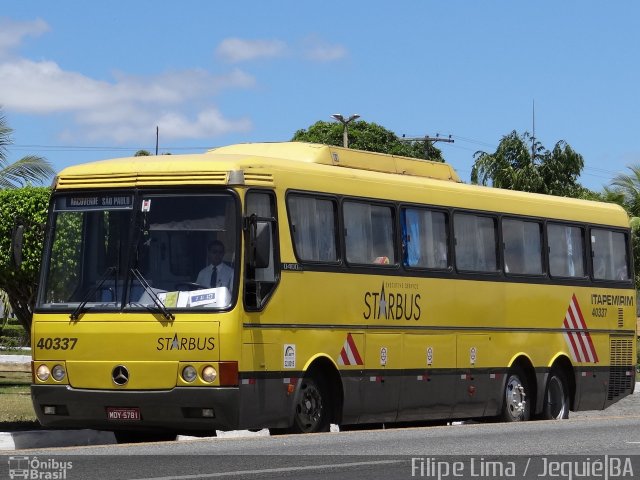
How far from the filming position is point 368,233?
1770cm

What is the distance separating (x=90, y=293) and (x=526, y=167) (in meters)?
35.3

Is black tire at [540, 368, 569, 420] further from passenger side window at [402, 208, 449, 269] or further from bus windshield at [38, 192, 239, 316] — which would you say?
bus windshield at [38, 192, 239, 316]

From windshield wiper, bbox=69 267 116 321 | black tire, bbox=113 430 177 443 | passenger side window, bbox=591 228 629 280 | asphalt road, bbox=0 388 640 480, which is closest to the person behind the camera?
asphalt road, bbox=0 388 640 480

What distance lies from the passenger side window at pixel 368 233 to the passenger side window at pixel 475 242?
64.6 inches

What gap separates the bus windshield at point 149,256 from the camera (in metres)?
15.2

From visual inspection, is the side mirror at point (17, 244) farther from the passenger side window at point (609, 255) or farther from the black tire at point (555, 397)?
the passenger side window at point (609, 255)

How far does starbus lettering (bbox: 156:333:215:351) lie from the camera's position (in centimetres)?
1495

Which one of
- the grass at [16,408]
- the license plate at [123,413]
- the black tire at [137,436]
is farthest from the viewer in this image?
the grass at [16,408]

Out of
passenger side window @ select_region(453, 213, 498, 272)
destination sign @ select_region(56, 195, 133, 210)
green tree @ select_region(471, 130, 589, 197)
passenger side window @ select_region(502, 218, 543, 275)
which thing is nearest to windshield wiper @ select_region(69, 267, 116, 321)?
destination sign @ select_region(56, 195, 133, 210)

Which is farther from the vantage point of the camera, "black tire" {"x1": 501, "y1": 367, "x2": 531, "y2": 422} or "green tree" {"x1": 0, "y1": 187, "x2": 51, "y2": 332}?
"green tree" {"x1": 0, "y1": 187, "x2": 51, "y2": 332}

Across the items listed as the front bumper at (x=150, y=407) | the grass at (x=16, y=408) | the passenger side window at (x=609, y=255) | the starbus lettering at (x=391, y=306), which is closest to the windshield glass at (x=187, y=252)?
the front bumper at (x=150, y=407)

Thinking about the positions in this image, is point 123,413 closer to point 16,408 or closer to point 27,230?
point 16,408
